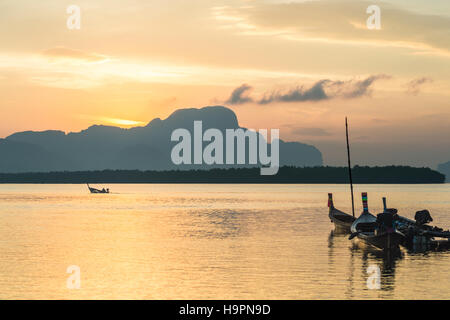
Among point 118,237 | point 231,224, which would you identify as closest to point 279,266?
point 118,237

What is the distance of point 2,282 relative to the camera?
1296 inches

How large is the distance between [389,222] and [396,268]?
258 inches

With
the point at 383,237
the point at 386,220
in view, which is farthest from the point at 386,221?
the point at 383,237

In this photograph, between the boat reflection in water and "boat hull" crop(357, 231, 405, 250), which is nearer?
the boat reflection in water

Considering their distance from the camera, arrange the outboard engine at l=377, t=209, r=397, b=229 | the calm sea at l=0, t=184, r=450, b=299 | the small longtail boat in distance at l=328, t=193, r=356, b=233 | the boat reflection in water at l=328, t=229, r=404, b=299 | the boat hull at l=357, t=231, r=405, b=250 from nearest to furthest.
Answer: the calm sea at l=0, t=184, r=450, b=299, the boat reflection in water at l=328, t=229, r=404, b=299, the outboard engine at l=377, t=209, r=397, b=229, the boat hull at l=357, t=231, r=405, b=250, the small longtail boat in distance at l=328, t=193, r=356, b=233

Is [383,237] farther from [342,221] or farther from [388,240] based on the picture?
[342,221]

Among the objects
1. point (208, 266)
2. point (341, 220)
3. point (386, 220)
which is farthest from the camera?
point (341, 220)

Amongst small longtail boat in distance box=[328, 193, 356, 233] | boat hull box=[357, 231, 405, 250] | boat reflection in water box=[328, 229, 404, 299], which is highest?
small longtail boat in distance box=[328, 193, 356, 233]

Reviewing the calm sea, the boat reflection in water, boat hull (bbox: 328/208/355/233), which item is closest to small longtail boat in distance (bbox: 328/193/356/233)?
boat hull (bbox: 328/208/355/233)

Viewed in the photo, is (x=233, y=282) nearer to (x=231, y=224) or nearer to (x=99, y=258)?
(x=99, y=258)

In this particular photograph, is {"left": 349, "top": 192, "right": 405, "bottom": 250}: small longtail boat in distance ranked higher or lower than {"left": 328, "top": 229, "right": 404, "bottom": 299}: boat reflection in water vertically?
higher

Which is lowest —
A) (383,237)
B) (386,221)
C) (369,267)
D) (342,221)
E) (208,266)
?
(369,267)

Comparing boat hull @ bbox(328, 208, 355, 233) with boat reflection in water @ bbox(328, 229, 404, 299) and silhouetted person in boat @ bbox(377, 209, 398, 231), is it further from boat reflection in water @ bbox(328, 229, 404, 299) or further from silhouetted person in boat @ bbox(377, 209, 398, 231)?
silhouetted person in boat @ bbox(377, 209, 398, 231)

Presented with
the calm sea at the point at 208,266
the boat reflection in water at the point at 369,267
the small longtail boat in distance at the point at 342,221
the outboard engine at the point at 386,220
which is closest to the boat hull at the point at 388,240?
the boat reflection in water at the point at 369,267
